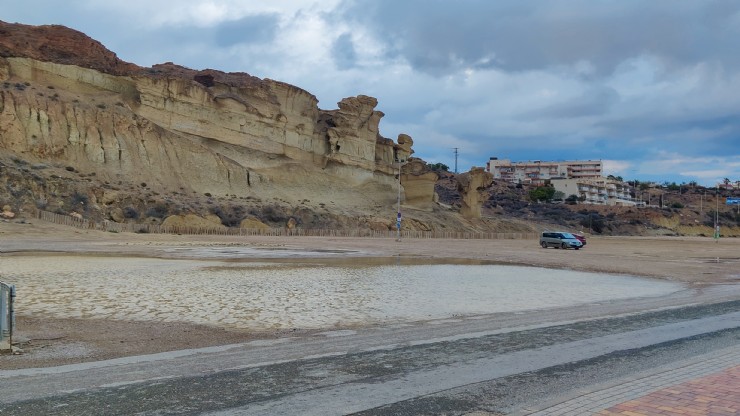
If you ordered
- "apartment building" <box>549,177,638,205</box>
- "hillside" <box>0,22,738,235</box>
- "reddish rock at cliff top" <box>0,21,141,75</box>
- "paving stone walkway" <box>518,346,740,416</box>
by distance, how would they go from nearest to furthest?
"paving stone walkway" <box>518,346,740,416</box> → "hillside" <box>0,22,738,235</box> → "reddish rock at cliff top" <box>0,21,141,75</box> → "apartment building" <box>549,177,638,205</box>

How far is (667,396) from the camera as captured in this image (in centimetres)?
545

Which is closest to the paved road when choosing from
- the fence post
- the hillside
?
the fence post

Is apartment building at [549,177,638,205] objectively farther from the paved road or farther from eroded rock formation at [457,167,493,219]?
the paved road

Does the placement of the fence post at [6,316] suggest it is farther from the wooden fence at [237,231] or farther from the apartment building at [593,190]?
the apartment building at [593,190]

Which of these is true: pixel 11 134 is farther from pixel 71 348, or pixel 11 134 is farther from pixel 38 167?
pixel 71 348

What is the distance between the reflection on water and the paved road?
206 centimetres

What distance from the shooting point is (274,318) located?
10703 millimetres

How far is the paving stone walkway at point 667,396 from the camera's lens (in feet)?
16.5

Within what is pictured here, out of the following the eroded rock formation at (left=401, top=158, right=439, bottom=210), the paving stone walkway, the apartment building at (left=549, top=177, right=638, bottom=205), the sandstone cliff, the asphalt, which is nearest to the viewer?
the paving stone walkway

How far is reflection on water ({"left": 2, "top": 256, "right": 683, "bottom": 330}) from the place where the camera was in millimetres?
11023

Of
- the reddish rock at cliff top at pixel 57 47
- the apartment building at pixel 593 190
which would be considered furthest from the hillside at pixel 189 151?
the apartment building at pixel 593 190

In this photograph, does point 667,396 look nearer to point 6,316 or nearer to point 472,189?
point 6,316

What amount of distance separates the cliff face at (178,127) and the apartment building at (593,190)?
79.5m

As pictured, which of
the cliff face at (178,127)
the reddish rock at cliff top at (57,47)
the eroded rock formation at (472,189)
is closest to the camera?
the cliff face at (178,127)
